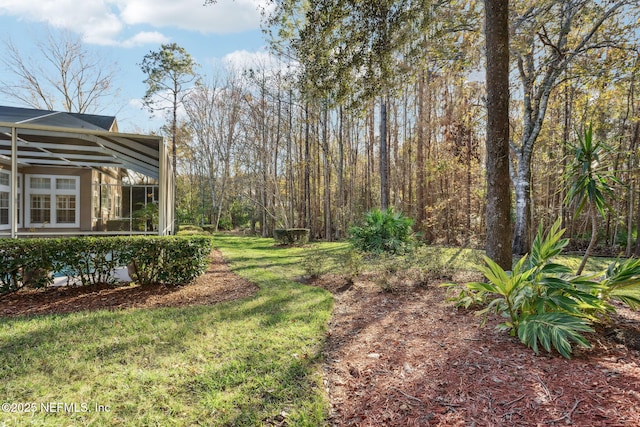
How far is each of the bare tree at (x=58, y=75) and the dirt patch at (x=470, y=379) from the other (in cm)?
2642

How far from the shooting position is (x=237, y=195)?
24.5 m

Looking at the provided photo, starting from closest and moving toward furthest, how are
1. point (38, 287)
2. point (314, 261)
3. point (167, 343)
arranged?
point (167, 343) < point (38, 287) < point (314, 261)

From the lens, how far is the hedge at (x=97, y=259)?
4480 millimetres

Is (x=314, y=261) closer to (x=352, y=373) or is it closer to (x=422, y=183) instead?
(x=352, y=373)

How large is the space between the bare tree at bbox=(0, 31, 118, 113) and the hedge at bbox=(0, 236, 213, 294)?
22.4 m

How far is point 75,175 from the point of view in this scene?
12.2m

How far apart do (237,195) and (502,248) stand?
2243 cm

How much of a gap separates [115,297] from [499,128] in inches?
236

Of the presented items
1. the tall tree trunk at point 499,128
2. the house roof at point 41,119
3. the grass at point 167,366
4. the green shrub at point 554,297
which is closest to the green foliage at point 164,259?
the grass at point 167,366

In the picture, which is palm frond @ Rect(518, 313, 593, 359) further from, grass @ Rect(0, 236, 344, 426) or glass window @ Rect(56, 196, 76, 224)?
glass window @ Rect(56, 196, 76, 224)

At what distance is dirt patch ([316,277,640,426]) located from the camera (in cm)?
186

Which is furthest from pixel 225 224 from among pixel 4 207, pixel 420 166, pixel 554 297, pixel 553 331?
pixel 553 331

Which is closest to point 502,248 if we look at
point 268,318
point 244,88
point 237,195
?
point 268,318

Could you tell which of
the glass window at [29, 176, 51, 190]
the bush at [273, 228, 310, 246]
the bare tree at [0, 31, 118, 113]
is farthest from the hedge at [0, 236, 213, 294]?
the bare tree at [0, 31, 118, 113]
